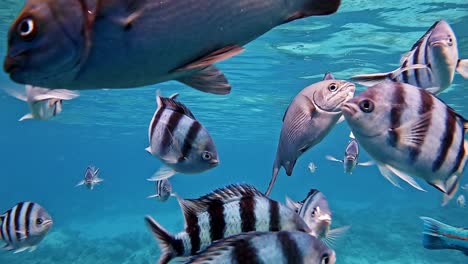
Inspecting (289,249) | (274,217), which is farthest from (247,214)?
(289,249)

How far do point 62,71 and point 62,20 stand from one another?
192 millimetres

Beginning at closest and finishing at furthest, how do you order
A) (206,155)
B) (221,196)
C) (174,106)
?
(221,196) < (174,106) < (206,155)

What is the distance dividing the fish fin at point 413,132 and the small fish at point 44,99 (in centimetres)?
297

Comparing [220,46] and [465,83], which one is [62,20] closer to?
[220,46]

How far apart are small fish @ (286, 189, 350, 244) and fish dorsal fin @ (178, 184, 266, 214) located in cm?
139

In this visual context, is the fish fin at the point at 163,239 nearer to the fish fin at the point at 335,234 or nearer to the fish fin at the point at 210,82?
the fish fin at the point at 210,82

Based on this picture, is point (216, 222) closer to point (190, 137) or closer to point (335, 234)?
point (190, 137)

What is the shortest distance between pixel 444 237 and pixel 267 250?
A: 1.58 m

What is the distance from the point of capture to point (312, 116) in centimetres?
308

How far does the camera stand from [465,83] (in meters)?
24.5

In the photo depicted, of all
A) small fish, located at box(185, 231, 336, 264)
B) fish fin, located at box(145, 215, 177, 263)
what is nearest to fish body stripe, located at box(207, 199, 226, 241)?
fish fin, located at box(145, 215, 177, 263)

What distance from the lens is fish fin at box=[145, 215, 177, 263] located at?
220 cm

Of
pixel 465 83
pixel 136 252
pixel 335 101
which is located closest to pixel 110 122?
pixel 136 252

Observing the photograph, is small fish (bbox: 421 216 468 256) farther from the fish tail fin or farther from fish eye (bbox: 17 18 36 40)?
fish eye (bbox: 17 18 36 40)
